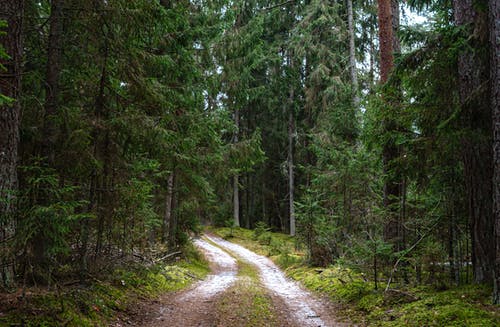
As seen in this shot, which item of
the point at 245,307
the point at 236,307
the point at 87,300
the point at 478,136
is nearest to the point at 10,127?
the point at 87,300

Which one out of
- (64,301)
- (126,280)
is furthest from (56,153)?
(126,280)

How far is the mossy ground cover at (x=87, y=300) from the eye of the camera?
15.6 ft

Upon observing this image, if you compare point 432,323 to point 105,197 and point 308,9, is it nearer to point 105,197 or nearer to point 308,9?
point 105,197

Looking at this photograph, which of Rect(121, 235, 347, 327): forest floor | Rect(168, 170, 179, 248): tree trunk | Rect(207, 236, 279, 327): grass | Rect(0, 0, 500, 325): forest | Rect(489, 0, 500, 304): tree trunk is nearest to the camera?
Rect(489, 0, 500, 304): tree trunk

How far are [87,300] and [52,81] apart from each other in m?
3.81

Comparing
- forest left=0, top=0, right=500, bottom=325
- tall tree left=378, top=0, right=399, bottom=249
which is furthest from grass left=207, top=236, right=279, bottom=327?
tall tree left=378, top=0, right=399, bottom=249

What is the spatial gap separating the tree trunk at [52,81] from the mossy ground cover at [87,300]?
222cm

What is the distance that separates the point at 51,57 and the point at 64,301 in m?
4.11

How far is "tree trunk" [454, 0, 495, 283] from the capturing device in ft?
18.5

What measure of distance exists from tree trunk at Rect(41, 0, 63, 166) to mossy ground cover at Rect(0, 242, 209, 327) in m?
2.22

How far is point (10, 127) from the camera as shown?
5402 mm

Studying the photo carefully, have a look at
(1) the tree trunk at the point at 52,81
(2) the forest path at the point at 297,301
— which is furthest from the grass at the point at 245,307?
(1) the tree trunk at the point at 52,81

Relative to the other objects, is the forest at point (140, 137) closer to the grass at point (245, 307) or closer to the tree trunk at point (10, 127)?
the tree trunk at point (10, 127)

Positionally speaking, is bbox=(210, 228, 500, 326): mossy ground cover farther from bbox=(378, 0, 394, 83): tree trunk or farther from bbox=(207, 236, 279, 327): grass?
bbox=(378, 0, 394, 83): tree trunk
